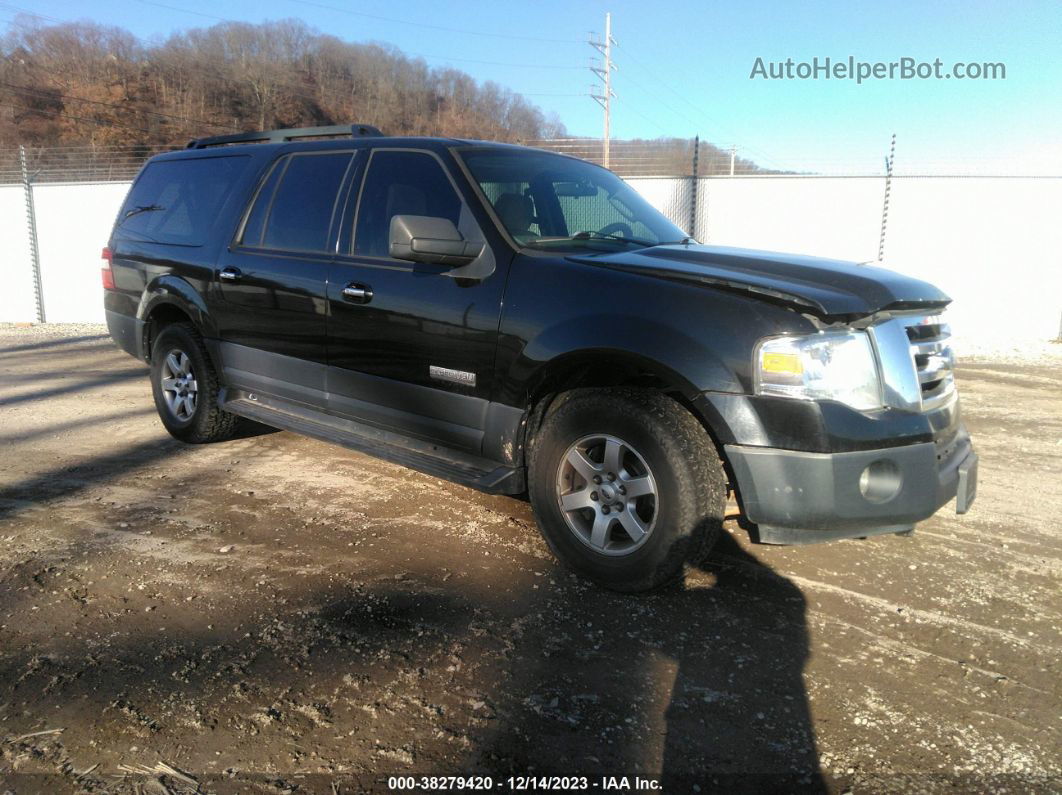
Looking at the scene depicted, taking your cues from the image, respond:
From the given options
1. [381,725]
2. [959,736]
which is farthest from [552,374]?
[959,736]

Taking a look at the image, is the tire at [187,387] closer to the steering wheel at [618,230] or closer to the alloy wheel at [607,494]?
the steering wheel at [618,230]

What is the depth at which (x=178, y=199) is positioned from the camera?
208 inches

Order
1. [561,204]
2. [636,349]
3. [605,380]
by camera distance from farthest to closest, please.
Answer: [561,204] < [605,380] < [636,349]

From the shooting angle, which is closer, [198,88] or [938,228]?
[938,228]

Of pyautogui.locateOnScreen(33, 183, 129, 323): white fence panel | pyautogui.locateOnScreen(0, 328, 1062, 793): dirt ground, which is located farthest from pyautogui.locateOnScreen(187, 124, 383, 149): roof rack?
pyautogui.locateOnScreen(33, 183, 129, 323): white fence panel

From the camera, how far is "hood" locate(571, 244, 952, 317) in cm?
274

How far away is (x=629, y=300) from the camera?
2.95m

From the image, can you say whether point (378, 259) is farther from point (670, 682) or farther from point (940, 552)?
point (940, 552)

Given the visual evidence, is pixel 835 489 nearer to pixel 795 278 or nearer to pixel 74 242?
pixel 795 278

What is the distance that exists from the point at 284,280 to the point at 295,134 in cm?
122

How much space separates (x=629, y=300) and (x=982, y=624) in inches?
73.8

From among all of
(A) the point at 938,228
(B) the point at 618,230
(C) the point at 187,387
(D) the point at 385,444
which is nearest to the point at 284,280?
(D) the point at 385,444

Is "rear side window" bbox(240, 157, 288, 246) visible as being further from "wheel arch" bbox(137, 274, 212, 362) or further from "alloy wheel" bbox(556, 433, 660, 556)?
"alloy wheel" bbox(556, 433, 660, 556)

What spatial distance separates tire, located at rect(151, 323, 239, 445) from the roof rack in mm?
1368
